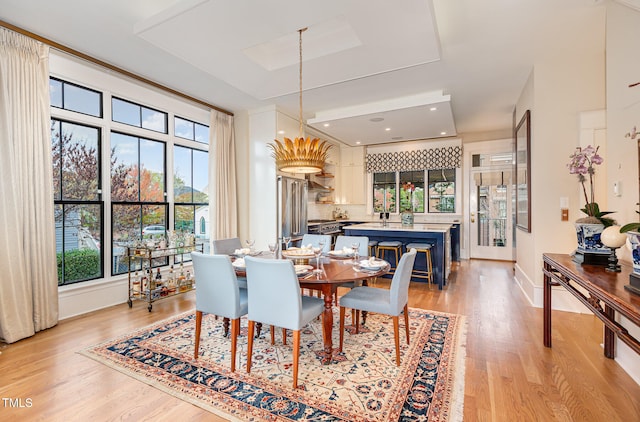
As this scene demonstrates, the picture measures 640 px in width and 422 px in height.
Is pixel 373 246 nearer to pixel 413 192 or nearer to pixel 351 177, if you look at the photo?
pixel 413 192

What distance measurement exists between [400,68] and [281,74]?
1.44 metres

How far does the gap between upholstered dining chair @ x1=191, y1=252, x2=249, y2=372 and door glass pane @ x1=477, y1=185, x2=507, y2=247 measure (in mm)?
6375

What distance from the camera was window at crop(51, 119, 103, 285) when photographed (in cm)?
Answer: 345

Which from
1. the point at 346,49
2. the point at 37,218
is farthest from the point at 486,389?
the point at 37,218

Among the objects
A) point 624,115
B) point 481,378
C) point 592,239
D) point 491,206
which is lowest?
point 481,378

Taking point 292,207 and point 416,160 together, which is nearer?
point 292,207

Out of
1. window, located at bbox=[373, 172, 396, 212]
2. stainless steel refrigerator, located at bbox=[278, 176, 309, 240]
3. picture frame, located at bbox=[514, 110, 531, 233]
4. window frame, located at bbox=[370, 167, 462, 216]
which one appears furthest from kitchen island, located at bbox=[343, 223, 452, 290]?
window, located at bbox=[373, 172, 396, 212]

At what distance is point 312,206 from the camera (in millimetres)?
6984

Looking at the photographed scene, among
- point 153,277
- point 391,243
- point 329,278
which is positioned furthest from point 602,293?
point 153,277

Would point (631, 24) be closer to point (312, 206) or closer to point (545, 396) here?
point (545, 396)

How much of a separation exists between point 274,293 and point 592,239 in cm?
239

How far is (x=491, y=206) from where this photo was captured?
22.7 ft

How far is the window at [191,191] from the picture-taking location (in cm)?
477

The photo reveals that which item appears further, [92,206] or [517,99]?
[517,99]
